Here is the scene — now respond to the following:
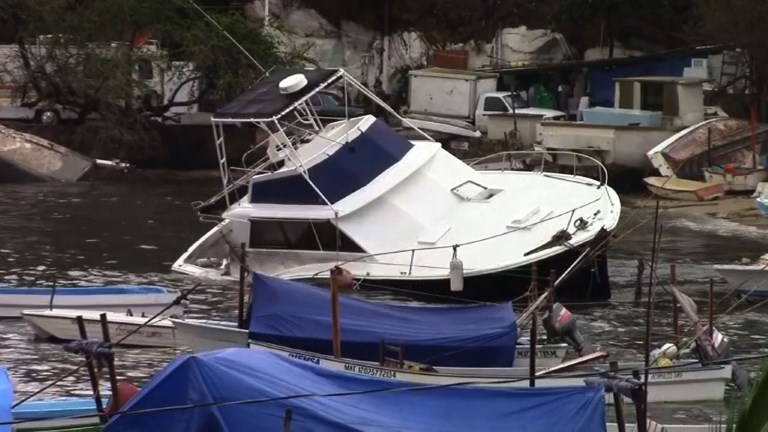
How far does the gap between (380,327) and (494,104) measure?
25.3 m

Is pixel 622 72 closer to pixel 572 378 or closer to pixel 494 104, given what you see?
pixel 494 104

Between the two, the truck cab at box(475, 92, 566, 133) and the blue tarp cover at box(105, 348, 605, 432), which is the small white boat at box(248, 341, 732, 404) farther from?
the truck cab at box(475, 92, 566, 133)

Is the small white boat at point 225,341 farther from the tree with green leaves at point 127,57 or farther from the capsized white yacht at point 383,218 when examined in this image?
the tree with green leaves at point 127,57

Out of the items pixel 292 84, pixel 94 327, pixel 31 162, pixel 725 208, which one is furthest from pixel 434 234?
pixel 31 162

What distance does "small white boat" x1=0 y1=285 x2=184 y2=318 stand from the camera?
1967cm

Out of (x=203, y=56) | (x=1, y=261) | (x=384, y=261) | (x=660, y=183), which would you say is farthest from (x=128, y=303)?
(x=203, y=56)

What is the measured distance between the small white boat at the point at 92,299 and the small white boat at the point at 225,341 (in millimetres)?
2894

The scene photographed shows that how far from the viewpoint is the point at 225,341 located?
16.2 m

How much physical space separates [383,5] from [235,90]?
10697 millimetres

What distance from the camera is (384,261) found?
21.5 metres

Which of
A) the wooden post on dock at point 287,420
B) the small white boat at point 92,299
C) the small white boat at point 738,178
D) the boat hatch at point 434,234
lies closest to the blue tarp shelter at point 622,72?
the small white boat at point 738,178

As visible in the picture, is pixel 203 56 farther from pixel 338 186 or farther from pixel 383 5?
pixel 338 186

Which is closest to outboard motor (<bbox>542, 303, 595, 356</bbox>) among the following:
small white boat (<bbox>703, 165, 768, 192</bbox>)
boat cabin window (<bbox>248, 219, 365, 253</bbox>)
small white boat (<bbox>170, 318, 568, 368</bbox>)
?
small white boat (<bbox>170, 318, 568, 368</bbox>)

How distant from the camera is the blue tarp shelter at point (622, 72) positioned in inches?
1649
